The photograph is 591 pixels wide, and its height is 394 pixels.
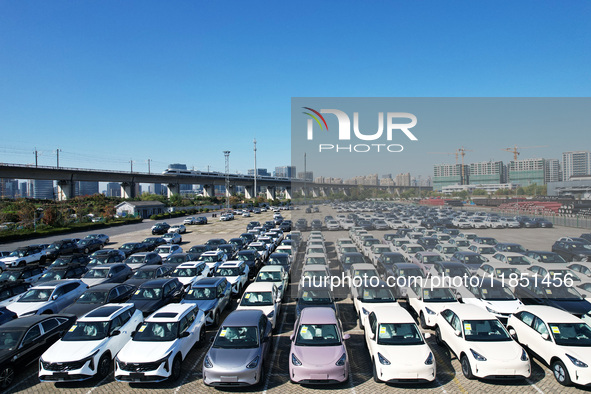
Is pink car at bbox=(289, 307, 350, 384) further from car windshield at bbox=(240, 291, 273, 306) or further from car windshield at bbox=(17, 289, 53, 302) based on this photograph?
car windshield at bbox=(17, 289, 53, 302)

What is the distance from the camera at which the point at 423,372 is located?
24.4 ft

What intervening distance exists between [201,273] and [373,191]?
54569 millimetres

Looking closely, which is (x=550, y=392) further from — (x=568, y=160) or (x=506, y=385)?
(x=568, y=160)

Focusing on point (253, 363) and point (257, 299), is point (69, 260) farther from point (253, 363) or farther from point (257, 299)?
point (253, 363)

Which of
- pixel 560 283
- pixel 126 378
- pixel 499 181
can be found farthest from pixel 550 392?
pixel 499 181

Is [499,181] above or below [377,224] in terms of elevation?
above

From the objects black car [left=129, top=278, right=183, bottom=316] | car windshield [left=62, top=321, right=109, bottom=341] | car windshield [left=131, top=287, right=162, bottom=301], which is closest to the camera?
car windshield [left=62, top=321, right=109, bottom=341]

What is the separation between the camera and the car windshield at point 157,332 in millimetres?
8609

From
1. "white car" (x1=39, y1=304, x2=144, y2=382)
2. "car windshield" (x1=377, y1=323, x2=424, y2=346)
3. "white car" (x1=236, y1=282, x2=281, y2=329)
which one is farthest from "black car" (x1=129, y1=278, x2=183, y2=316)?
"car windshield" (x1=377, y1=323, x2=424, y2=346)

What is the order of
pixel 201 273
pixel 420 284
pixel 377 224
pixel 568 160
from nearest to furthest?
pixel 420 284 < pixel 201 273 < pixel 568 160 < pixel 377 224

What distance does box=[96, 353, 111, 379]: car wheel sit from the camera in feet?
27.2

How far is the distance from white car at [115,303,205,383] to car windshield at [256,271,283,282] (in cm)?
460

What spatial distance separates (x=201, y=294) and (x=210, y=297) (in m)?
0.37

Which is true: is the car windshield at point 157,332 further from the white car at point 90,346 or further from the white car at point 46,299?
the white car at point 46,299
